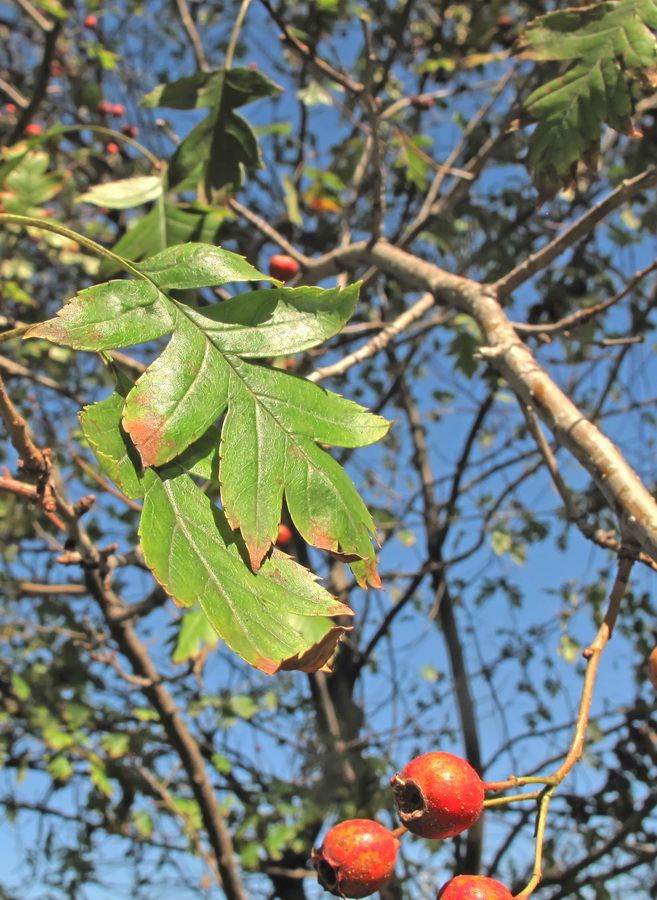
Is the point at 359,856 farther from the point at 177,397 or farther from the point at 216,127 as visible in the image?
the point at 216,127

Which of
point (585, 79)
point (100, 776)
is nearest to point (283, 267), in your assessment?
point (585, 79)

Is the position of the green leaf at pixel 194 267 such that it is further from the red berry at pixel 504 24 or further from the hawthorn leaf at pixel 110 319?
the red berry at pixel 504 24

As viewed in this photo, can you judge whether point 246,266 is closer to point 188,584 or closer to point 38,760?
point 188,584

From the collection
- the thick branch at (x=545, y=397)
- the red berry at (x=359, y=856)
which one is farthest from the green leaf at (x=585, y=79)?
the red berry at (x=359, y=856)

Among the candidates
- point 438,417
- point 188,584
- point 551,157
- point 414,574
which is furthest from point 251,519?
point 438,417

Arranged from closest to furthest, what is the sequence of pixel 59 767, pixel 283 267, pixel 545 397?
pixel 545 397
pixel 283 267
pixel 59 767

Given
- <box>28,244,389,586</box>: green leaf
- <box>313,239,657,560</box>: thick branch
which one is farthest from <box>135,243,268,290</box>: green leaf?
<box>313,239,657,560</box>: thick branch
